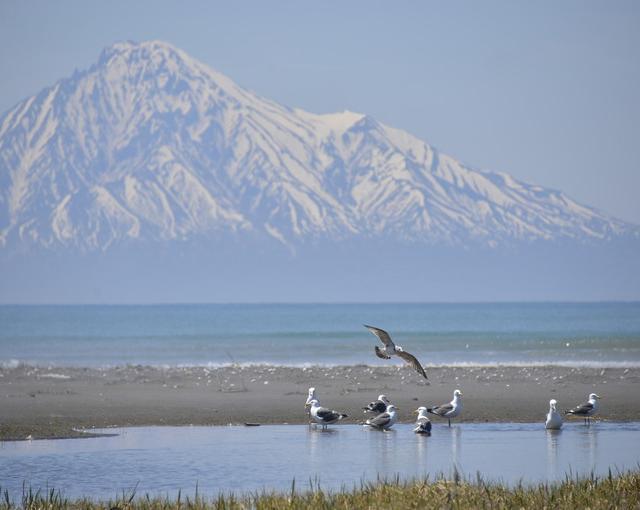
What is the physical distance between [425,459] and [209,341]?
50678 millimetres

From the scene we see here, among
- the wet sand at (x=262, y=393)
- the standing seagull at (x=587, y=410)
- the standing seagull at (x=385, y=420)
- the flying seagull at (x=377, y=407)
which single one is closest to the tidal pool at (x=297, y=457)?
the standing seagull at (x=385, y=420)

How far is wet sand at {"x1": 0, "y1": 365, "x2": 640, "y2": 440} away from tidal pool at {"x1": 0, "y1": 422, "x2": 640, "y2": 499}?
1409 mm

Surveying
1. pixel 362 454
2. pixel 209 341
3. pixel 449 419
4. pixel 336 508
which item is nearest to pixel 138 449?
pixel 362 454

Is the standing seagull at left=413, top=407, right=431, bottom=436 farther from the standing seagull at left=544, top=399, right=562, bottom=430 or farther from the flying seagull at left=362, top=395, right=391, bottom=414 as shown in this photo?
the standing seagull at left=544, top=399, right=562, bottom=430

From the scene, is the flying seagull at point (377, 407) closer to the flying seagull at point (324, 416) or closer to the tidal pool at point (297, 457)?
the tidal pool at point (297, 457)

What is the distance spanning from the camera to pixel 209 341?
6938 cm

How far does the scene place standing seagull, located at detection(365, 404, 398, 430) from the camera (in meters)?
22.8

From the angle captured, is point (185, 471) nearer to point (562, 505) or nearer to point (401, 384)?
point (562, 505)

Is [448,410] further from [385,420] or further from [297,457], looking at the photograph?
[297,457]

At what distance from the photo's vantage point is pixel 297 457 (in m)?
19.5

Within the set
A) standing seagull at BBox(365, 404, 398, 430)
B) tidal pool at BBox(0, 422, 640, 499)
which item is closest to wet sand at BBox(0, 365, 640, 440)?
tidal pool at BBox(0, 422, 640, 499)

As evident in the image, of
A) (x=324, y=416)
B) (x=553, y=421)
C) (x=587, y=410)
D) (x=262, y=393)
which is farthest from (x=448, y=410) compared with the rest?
(x=262, y=393)

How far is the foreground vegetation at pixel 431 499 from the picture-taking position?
1275 cm

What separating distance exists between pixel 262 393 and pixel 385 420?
6.94m
